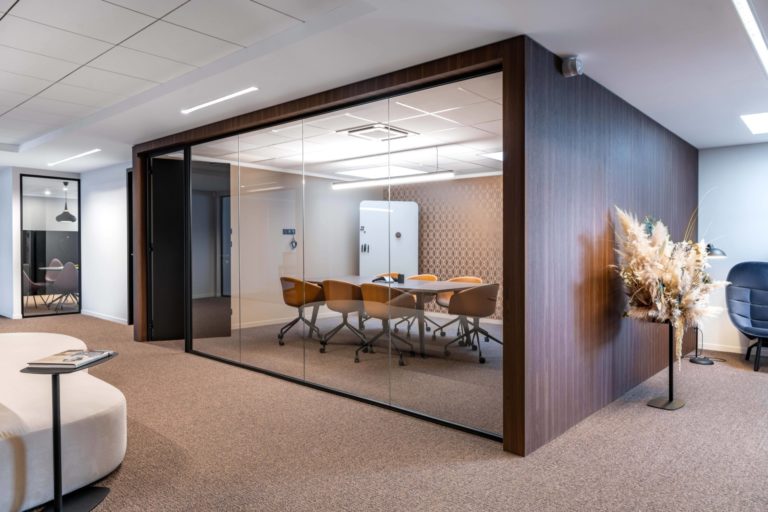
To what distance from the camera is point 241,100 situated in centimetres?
437

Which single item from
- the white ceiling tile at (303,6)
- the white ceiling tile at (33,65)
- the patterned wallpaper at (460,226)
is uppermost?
the white ceiling tile at (33,65)

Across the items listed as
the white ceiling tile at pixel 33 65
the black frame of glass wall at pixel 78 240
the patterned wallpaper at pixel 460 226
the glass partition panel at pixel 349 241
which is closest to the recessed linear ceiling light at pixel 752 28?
the patterned wallpaper at pixel 460 226

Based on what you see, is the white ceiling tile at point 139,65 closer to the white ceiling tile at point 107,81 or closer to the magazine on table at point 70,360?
the white ceiling tile at point 107,81

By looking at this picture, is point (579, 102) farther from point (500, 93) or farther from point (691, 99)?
point (691, 99)

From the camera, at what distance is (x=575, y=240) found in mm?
3529

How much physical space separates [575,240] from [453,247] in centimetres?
87

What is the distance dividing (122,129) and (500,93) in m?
4.29

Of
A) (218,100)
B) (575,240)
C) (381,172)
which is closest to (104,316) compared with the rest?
(218,100)

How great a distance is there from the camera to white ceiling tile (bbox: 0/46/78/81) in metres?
3.62

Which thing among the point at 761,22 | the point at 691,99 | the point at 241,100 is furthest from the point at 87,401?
the point at 691,99

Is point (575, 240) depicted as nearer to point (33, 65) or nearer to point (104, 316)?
point (33, 65)

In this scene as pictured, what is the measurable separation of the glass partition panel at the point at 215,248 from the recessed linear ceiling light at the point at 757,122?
4898mm

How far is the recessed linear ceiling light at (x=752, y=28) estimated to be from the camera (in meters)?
2.62

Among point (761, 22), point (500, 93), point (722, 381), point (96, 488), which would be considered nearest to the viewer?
point (96, 488)
